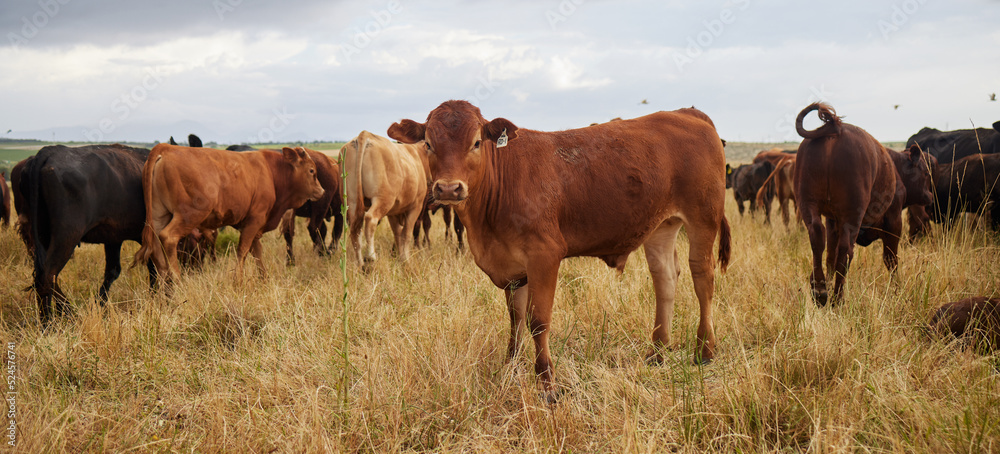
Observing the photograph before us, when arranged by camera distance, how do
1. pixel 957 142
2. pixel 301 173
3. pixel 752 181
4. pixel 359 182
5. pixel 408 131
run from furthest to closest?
pixel 752 181 → pixel 957 142 → pixel 301 173 → pixel 359 182 → pixel 408 131

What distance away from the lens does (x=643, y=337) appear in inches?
181

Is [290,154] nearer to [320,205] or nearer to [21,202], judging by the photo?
[320,205]

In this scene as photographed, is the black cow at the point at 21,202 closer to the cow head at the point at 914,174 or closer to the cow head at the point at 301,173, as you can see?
the cow head at the point at 301,173

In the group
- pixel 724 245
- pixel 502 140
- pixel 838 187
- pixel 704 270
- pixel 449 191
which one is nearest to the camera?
pixel 449 191

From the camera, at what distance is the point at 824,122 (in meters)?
5.30

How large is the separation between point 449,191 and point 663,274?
2.21 meters

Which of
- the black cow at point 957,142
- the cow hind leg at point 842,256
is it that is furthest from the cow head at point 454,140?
the black cow at point 957,142

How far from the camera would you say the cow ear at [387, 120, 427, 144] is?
3.57m

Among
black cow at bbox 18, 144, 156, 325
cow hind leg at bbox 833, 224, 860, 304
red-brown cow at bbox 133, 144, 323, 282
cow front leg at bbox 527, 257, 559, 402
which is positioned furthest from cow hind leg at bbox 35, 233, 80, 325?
cow hind leg at bbox 833, 224, 860, 304

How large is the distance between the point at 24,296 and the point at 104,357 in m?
2.94

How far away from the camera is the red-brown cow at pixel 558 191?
3.49 m

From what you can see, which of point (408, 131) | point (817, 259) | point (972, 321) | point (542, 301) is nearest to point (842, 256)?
point (817, 259)

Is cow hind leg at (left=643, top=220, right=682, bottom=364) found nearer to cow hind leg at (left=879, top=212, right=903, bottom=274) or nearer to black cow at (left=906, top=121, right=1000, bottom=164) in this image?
cow hind leg at (left=879, top=212, right=903, bottom=274)

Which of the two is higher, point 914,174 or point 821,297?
point 914,174
